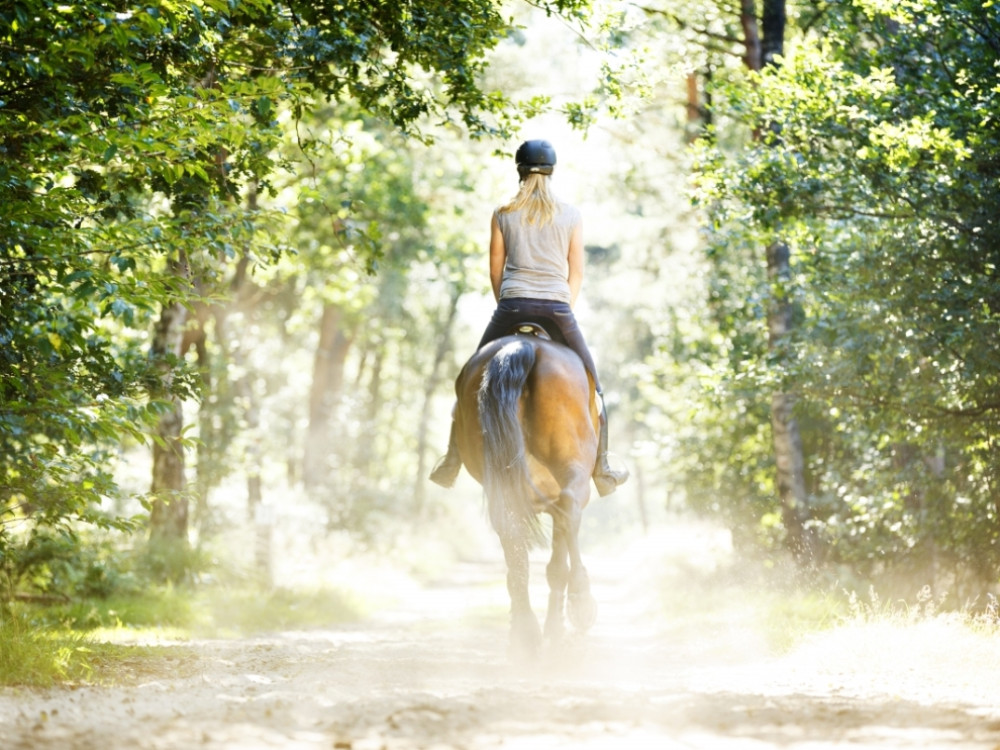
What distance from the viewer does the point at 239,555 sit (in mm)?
14234

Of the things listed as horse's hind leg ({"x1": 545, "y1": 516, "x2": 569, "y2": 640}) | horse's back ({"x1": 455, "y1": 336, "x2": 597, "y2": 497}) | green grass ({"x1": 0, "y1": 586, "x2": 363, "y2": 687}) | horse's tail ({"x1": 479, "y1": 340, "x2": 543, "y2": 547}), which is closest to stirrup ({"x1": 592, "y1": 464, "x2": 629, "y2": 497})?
horse's back ({"x1": 455, "y1": 336, "x2": 597, "y2": 497})

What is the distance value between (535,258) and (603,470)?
5.66 feet

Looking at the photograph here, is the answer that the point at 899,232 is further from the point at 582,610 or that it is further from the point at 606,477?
the point at 582,610

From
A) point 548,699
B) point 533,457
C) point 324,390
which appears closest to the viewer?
point 548,699

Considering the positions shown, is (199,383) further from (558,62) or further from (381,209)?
(558,62)

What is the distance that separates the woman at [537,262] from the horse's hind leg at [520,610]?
1.01m

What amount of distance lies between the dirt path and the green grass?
0.36 metres

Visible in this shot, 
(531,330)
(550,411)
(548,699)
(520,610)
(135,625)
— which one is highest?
(531,330)

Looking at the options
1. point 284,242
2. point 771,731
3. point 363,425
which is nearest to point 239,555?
point 284,242

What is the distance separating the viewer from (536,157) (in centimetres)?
750

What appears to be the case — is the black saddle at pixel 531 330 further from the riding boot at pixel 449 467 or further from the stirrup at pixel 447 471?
the stirrup at pixel 447 471

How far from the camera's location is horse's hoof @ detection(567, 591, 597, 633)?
675 cm

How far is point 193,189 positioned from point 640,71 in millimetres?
4271

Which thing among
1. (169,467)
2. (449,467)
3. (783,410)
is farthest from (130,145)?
(783,410)
